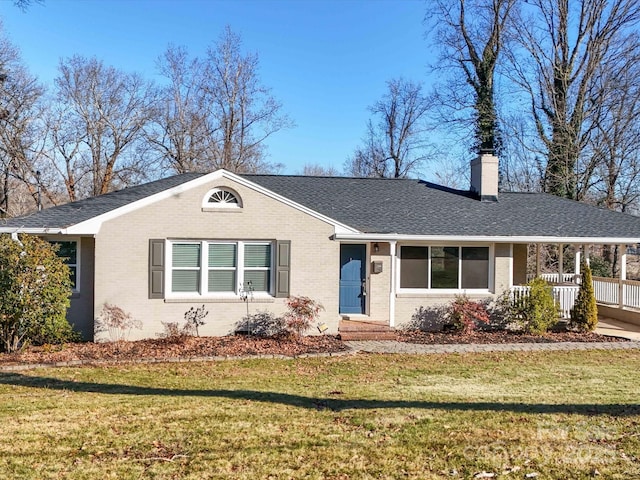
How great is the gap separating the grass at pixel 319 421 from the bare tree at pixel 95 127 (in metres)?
23.9

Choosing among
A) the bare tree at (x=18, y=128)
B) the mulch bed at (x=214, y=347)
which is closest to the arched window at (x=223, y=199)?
the mulch bed at (x=214, y=347)

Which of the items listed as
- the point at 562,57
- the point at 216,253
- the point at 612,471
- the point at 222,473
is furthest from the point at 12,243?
the point at 562,57

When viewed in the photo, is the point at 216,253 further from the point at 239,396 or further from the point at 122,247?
the point at 239,396

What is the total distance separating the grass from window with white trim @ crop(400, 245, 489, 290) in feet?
14.5

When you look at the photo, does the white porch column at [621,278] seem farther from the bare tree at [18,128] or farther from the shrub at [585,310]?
the bare tree at [18,128]

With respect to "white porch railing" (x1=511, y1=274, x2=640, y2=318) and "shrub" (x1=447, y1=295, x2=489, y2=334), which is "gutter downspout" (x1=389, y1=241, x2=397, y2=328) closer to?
"shrub" (x1=447, y1=295, x2=489, y2=334)

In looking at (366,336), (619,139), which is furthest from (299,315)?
(619,139)

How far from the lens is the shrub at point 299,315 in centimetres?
1146

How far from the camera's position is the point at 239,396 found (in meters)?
7.13

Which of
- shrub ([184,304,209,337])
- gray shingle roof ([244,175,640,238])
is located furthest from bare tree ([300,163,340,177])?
shrub ([184,304,209,337])

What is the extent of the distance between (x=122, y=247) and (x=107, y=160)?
21.3 metres

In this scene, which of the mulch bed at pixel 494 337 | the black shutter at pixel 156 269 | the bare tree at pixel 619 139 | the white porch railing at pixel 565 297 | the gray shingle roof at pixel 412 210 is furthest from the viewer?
the bare tree at pixel 619 139

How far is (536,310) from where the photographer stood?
12945 mm

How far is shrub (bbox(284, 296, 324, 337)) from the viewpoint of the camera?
37.6ft
